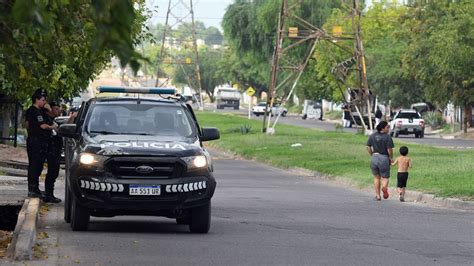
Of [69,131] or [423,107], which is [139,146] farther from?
[423,107]

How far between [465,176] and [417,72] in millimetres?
51454

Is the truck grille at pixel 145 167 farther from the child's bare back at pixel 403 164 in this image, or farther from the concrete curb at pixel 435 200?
the child's bare back at pixel 403 164

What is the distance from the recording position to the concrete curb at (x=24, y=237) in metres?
13.0

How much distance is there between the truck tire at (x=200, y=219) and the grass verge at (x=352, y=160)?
29.2ft

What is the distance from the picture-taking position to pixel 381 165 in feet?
83.8

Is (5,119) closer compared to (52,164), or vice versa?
(52,164)

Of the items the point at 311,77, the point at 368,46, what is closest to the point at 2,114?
the point at 368,46

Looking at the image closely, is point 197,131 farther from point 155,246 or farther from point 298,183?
point 298,183

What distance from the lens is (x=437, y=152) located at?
4525 cm

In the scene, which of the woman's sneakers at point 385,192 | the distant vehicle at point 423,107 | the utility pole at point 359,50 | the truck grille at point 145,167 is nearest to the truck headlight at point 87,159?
the truck grille at point 145,167

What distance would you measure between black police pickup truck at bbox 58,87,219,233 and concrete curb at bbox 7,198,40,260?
1.98 feet

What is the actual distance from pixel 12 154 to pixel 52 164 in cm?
1577

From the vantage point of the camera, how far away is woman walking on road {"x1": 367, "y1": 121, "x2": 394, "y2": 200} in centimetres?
2547

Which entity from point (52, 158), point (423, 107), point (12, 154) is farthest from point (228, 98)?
point (52, 158)
